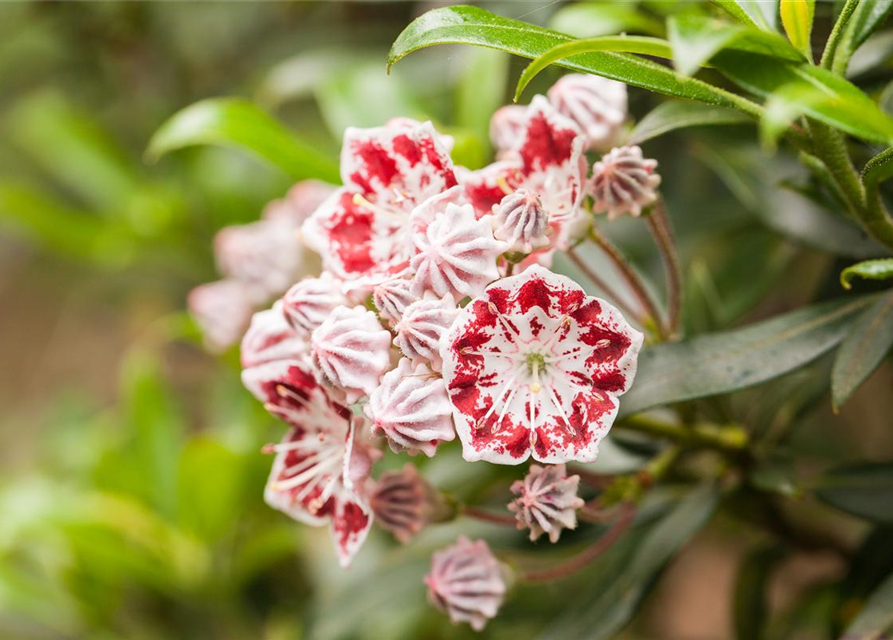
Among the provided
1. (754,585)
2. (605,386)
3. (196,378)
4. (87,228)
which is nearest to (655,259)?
(754,585)

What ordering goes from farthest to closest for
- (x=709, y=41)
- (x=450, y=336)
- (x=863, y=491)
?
(x=863, y=491) < (x=450, y=336) < (x=709, y=41)

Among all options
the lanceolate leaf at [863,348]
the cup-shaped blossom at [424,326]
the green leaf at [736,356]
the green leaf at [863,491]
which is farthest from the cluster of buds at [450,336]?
the green leaf at [863,491]

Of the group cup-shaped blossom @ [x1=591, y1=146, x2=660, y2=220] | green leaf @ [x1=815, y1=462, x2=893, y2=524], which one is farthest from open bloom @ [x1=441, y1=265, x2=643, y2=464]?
green leaf @ [x1=815, y1=462, x2=893, y2=524]

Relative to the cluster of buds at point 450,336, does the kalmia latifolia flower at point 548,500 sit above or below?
below

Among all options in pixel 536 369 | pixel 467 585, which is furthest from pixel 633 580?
pixel 536 369

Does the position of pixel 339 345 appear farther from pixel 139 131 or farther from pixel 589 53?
pixel 139 131

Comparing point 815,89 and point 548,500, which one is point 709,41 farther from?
point 548,500

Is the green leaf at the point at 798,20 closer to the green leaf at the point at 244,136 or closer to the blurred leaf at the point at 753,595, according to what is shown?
the green leaf at the point at 244,136
